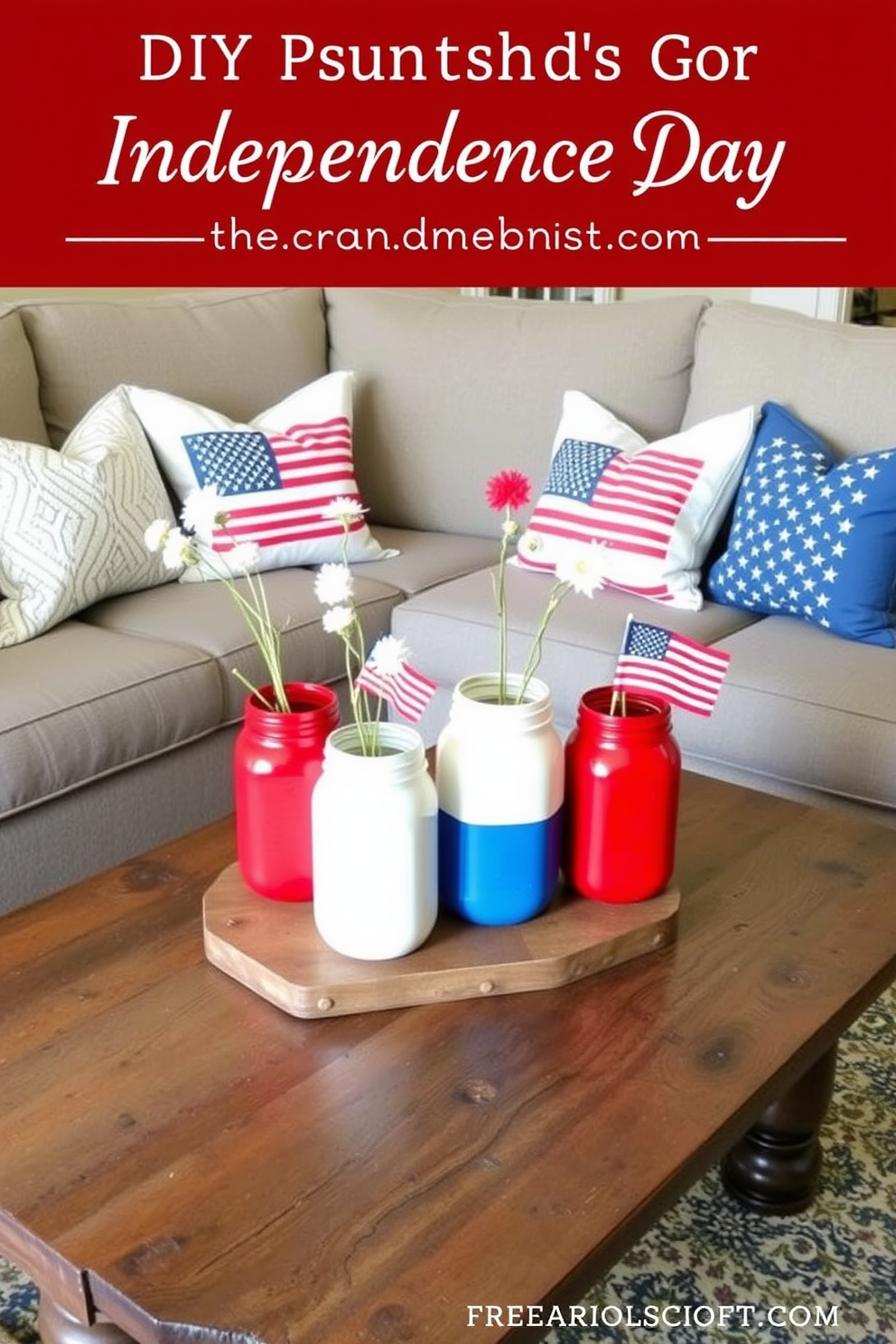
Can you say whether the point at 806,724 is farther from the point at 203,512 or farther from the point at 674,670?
the point at 203,512

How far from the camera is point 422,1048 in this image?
1.07 metres

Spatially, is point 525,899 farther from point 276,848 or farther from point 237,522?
point 237,522

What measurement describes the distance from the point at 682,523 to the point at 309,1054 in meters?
1.36

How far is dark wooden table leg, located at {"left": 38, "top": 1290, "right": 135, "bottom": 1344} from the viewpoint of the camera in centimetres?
95

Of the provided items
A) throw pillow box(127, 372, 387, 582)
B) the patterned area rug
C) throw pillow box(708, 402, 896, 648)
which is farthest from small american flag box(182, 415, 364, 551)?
the patterned area rug

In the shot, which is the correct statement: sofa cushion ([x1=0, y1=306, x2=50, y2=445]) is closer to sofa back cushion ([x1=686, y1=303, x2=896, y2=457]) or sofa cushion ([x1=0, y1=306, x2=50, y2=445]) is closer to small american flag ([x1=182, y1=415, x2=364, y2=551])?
small american flag ([x1=182, y1=415, x2=364, y2=551])

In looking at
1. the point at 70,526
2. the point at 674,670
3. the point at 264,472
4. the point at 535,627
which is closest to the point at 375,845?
the point at 674,670

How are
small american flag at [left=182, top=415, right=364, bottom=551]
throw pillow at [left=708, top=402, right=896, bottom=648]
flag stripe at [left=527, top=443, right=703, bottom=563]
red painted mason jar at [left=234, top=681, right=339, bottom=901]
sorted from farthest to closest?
1. small american flag at [left=182, top=415, right=364, bottom=551]
2. flag stripe at [left=527, top=443, right=703, bottom=563]
3. throw pillow at [left=708, top=402, right=896, bottom=648]
4. red painted mason jar at [left=234, top=681, right=339, bottom=901]

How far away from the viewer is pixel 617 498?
7.34 ft

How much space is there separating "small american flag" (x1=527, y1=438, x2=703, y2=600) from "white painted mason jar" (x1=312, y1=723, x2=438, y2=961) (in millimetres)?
1134

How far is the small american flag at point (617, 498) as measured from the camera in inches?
86.4
